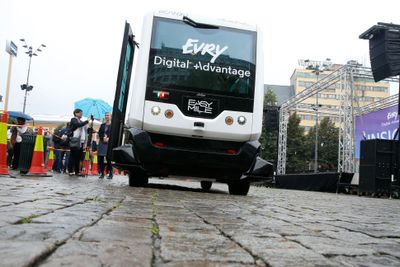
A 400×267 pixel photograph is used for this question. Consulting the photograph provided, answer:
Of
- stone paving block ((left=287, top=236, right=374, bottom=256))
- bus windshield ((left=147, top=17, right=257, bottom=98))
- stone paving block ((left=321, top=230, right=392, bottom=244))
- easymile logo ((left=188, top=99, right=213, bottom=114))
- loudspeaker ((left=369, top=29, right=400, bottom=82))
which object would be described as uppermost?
loudspeaker ((left=369, top=29, right=400, bottom=82))

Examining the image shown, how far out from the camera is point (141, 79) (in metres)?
8.02

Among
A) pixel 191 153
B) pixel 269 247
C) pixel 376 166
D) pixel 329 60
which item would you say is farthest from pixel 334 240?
pixel 329 60

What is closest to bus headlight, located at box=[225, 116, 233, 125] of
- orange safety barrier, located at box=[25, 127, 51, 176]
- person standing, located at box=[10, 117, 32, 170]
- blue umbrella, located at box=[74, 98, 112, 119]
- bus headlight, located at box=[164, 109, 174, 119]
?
bus headlight, located at box=[164, 109, 174, 119]

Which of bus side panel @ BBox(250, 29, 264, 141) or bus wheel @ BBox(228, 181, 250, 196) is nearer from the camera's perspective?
bus side panel @ BBox(250, 29, 264, 141)

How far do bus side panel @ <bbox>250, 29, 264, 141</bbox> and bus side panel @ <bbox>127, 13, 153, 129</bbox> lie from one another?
2053 millimetres

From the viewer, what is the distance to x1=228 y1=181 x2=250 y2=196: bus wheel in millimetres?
8742

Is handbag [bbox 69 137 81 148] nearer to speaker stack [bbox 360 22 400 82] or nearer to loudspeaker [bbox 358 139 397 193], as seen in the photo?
loudspeaker [bbox 358 139 397 193]

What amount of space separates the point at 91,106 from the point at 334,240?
14316 millimetres

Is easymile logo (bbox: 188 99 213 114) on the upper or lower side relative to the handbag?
upper

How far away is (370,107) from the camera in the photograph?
23.2 metres

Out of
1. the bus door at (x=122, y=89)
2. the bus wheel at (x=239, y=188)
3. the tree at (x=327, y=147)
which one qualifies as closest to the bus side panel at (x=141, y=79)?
the bus door at (x=122, y=89)

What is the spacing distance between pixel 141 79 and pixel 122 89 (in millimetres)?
942

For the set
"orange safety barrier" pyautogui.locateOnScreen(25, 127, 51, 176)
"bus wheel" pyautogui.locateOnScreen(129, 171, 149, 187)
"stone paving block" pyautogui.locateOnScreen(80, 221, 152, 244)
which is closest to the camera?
"stone paving block" pyautogui.locateOnScreen(80, 221, 152, 244)

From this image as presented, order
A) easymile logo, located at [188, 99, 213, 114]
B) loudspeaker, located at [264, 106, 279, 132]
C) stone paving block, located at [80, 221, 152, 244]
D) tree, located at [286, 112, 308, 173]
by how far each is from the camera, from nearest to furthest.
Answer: stone paving block, located at [80, 221, 152, 244], easymile logo, located at [188, 99, 213, 114], loudspeaker, located at [264, 106, 279, 132], tree, located at [286, 112, 308, 173]
